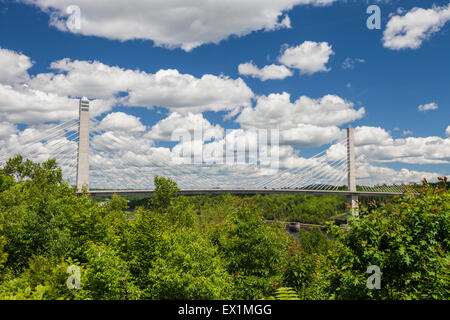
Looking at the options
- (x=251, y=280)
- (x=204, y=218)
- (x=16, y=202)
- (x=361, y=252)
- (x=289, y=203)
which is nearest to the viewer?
(x=361, y=252)

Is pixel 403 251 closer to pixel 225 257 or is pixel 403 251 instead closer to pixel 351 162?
pixel 225 257

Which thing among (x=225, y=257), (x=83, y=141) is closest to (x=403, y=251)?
(x=225, y=257)

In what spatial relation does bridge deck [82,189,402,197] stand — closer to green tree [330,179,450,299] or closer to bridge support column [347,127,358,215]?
bridge support column [347,127,358,215]

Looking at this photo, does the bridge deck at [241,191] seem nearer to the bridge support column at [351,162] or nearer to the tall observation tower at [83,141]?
the bridge support column at [351,162]

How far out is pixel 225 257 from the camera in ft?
69.8

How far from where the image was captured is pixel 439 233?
10.1 meters

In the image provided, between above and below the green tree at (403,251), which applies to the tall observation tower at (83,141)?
above

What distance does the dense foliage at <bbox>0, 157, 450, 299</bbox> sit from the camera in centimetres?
965

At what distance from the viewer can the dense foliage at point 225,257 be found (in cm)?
965

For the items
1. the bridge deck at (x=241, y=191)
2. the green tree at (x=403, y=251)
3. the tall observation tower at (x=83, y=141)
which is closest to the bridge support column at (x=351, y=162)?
the bridge deck at (x=241, y=191)

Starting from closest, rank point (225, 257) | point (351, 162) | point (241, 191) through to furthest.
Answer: point (225, 257) < point (351, 162) < point (241, 191)
